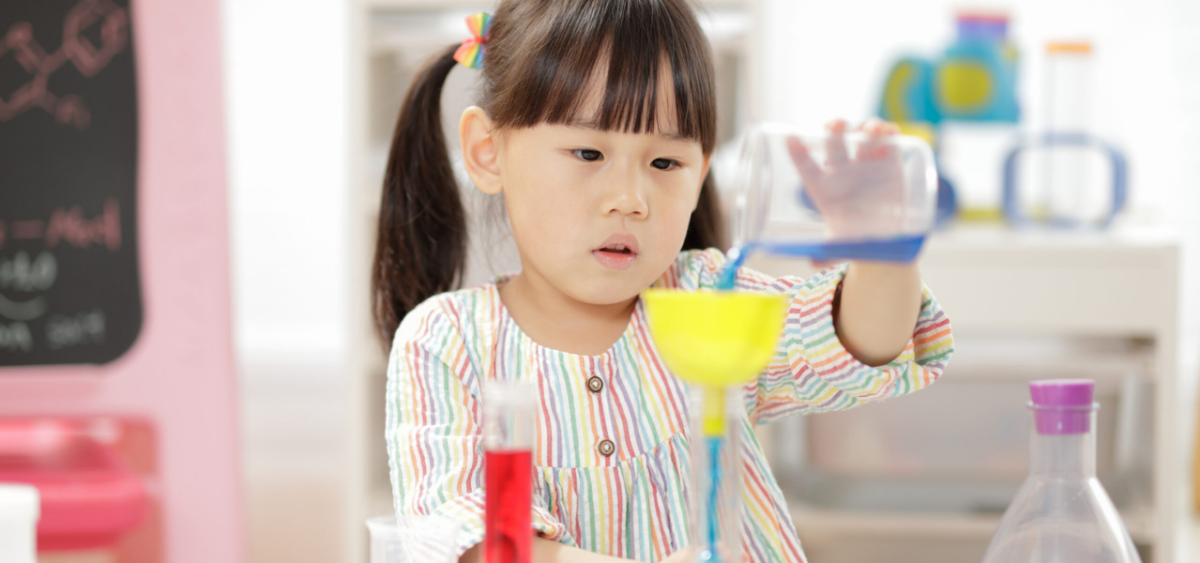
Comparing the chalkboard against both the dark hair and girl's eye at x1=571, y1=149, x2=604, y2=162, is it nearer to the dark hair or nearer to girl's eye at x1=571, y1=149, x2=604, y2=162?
the dark hair

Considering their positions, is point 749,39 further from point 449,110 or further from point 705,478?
point 705,478

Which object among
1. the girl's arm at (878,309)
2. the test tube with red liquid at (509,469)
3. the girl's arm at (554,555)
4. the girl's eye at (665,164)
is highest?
the girl's eye at (665,164)

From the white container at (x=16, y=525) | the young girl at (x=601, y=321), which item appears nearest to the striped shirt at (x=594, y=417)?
the young girl at (x=601, y=321)

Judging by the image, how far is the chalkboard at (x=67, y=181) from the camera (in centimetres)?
161

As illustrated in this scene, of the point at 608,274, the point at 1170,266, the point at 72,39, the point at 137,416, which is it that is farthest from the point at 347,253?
the point at 1170,266

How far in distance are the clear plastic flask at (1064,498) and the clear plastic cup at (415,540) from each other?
284mm

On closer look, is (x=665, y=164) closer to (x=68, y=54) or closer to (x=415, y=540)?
(x=415, y=540)

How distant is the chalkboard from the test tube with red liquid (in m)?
1.42

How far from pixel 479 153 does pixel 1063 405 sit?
457mm

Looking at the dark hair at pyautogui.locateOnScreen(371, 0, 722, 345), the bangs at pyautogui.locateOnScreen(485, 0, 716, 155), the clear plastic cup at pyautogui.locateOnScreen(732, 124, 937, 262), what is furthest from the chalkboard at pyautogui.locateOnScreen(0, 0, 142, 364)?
the clear plastic cup at pyautogui.locateOnScreen(732, 124, 937, 262)

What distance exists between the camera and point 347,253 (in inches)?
69.8

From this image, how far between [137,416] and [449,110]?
1090 mm

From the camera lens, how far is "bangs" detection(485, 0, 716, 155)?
675mm

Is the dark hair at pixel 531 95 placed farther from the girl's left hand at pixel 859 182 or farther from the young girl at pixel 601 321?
the girl's left hand at pixel 859 182
